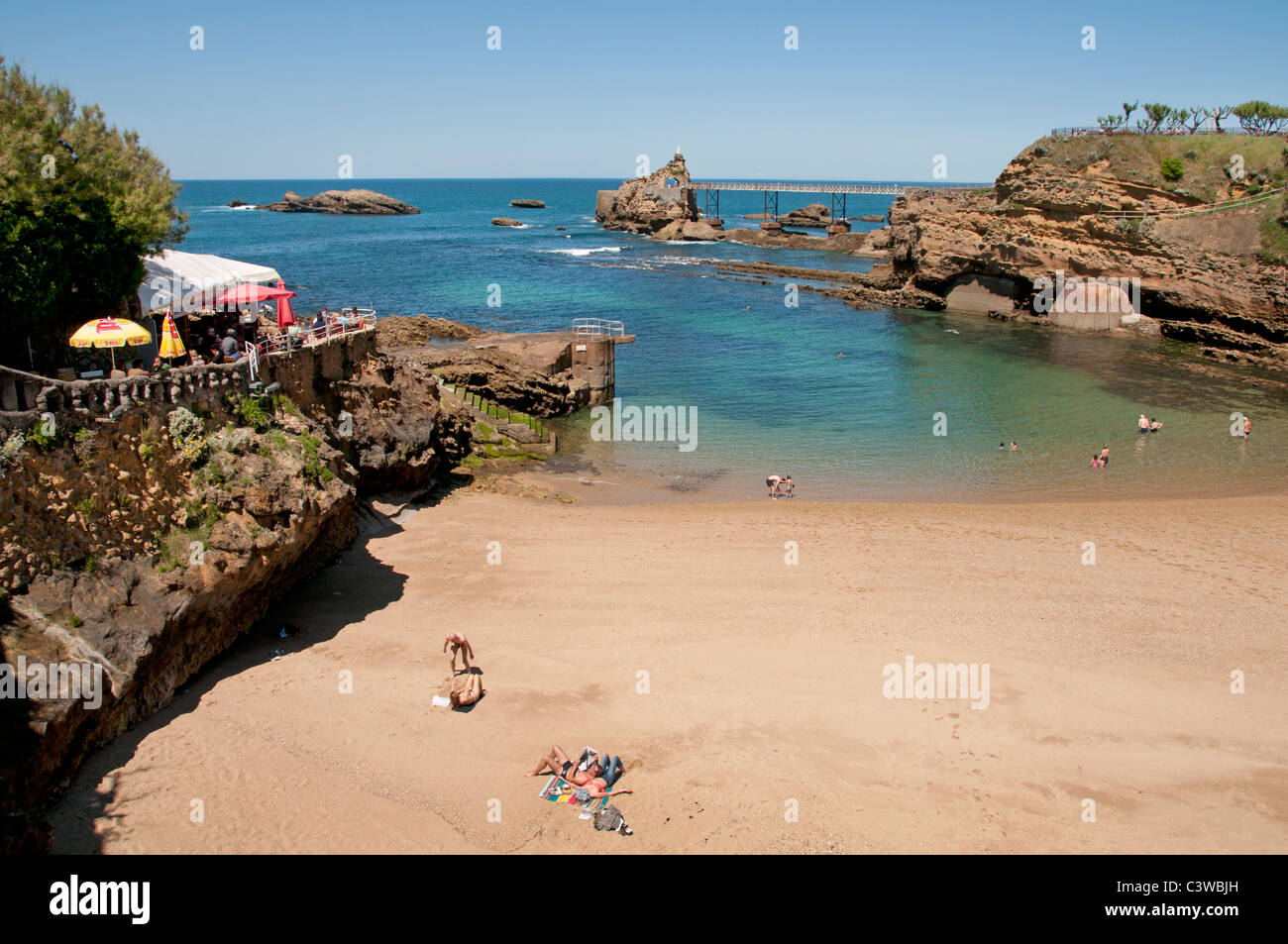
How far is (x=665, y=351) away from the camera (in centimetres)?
4225

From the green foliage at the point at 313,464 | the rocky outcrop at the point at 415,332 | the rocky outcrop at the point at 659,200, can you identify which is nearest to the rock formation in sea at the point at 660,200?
the rocky outcrop at the point at 659,200

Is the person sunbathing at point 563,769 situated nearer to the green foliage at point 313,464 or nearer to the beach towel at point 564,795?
the beach towel at point 564,795

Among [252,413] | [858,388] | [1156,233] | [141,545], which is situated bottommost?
[141,545]

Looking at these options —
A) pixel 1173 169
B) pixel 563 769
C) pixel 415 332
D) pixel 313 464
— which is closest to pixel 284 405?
pixel 313 464

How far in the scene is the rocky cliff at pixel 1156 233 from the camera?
4244 centimetres

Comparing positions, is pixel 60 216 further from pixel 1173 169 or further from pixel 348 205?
pixel 348 205

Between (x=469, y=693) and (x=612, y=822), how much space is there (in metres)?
3.17

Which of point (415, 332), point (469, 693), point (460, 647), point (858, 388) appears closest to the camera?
point (469, 693)

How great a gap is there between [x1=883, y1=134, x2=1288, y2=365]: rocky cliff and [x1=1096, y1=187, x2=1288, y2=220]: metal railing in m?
0.14

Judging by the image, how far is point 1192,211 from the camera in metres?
44.4

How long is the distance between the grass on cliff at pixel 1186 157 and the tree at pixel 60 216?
50.6 m
